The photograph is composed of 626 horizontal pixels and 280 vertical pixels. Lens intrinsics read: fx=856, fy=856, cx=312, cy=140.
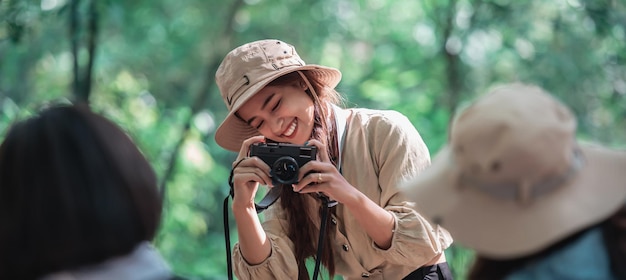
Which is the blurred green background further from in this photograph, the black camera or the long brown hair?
the black camera

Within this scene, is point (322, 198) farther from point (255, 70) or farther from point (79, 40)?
point (79, 40)

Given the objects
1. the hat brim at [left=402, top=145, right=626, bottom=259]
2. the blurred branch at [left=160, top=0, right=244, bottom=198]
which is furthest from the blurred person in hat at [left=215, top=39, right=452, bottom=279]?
the blurred branch at [left=160, top=0, right=244, bottom=198]

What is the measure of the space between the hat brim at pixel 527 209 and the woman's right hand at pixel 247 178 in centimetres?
66

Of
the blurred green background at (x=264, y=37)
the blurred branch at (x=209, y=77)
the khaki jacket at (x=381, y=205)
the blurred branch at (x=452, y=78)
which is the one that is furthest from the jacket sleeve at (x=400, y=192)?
the blurred branch at (x=209, y=77)

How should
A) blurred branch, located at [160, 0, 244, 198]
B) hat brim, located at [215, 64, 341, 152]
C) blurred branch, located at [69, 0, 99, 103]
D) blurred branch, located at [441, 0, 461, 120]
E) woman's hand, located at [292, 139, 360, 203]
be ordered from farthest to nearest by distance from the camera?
blurred branch, located at [160, 0, 244, 198] → blurred branch, located at [441, 0, 461, 120] → blurred branch, located at [69, 0, 99, 103] → hat brim, located at [215, 64, 341, 152] → woman's hand, located at [292, 139, 360, 203]

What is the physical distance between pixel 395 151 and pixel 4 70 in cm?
293

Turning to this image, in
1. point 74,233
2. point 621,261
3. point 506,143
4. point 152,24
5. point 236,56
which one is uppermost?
point 152,24

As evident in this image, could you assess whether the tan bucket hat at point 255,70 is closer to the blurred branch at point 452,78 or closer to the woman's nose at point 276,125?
the woman's nose at point 276,125

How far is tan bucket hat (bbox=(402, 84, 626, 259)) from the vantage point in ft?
3.59

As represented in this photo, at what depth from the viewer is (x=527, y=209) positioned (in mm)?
1121

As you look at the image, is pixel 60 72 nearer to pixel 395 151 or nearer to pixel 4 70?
pixel 4 70

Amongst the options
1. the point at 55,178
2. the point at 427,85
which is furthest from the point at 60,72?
the point at 55,178

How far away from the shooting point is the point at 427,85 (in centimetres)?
414

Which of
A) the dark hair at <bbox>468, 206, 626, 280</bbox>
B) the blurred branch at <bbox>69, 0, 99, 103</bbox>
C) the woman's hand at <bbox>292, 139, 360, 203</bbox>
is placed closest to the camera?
the dark hair at <bbox>468, 206, 626, 280</bbox>
